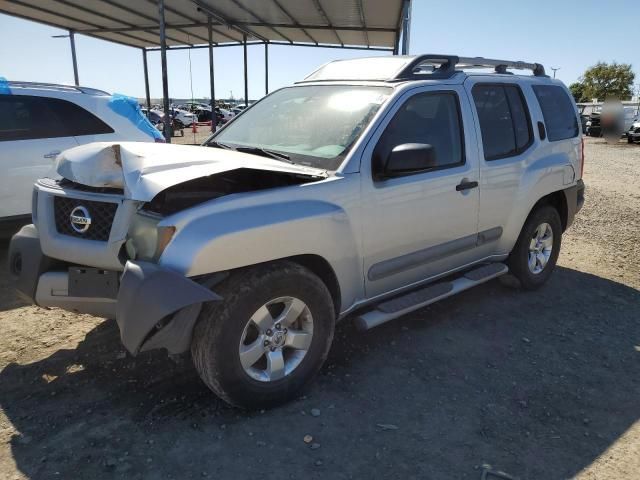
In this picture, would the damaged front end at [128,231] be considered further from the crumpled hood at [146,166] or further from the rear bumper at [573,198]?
the rear bumper at [573,198]

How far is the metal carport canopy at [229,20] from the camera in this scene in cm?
1141

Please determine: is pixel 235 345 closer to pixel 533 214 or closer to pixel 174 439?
pixel 174 439

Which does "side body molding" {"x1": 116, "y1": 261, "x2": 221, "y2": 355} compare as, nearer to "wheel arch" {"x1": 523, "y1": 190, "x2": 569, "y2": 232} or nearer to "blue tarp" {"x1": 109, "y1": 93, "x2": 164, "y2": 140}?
"wheel arch" {"x1": 523, "y1": 190, "x2": 569, "y2": 232}

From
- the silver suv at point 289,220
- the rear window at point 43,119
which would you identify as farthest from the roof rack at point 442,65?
the rear window at point 43,119

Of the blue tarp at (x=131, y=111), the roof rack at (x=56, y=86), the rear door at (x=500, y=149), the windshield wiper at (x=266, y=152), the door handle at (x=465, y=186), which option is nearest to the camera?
the windshield wiper at (x=266, y=152)

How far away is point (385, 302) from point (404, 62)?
1753mm

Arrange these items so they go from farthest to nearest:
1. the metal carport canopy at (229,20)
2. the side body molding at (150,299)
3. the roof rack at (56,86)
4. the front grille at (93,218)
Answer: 1. the metal carport canopy at (229,20)
2. the roof rack at (56,86)
3. the front grille at (93,218)
4. the side body molding at (150,299)

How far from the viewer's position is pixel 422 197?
3.38 meters

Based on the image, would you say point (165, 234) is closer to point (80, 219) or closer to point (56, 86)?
point (80, 219)

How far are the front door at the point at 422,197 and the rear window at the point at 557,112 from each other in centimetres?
128

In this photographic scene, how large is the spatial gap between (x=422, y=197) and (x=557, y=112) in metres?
2.34

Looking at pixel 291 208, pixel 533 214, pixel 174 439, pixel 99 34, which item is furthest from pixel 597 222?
pixel 99 34

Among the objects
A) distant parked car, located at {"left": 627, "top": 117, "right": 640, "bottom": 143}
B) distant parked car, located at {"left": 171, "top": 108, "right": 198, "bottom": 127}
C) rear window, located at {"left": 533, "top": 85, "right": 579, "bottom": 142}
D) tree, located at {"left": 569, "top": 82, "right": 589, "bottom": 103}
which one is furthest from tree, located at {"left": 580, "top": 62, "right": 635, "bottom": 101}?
rear window, located at {"left": 533, "top": 85, "right": 579, "bottom": 142}

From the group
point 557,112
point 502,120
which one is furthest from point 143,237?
point 557,112
